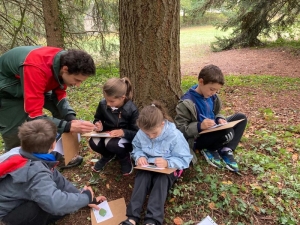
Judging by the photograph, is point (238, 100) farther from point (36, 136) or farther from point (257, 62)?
point (257, 62)

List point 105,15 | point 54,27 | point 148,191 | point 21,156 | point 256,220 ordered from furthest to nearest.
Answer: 1. point 105,15
2. point 54,27
3. point 148,191
4. point 256,220
5. point 21,156

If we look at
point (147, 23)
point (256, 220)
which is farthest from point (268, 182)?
point (147, 23)

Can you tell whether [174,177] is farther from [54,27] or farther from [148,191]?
[54,27]

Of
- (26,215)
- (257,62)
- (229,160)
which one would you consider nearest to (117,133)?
(26,215)

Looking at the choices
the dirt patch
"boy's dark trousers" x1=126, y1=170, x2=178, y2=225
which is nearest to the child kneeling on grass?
"boy's dark trousers" x1=126, y1=170, x2=178, y2=225

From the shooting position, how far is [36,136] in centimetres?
194

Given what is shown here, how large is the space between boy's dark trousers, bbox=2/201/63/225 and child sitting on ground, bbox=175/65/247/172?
1.56 m

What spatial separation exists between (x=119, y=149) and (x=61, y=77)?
3.06 ft

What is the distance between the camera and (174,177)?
99.6 inches

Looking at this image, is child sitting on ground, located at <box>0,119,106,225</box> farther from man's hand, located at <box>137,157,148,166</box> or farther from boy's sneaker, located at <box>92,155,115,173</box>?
boy's sneaker, located at <box>92,155,115,173</box>

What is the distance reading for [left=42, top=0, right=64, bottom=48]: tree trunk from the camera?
631 cm

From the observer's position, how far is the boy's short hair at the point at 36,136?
1932mm

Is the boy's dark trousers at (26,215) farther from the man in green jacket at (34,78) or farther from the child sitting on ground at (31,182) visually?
the man in green jacket at (34,78)

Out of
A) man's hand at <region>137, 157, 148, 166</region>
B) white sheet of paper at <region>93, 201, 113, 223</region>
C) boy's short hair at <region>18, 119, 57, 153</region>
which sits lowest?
white sheet of paper at <region>93, 201, 113, 223</region>
